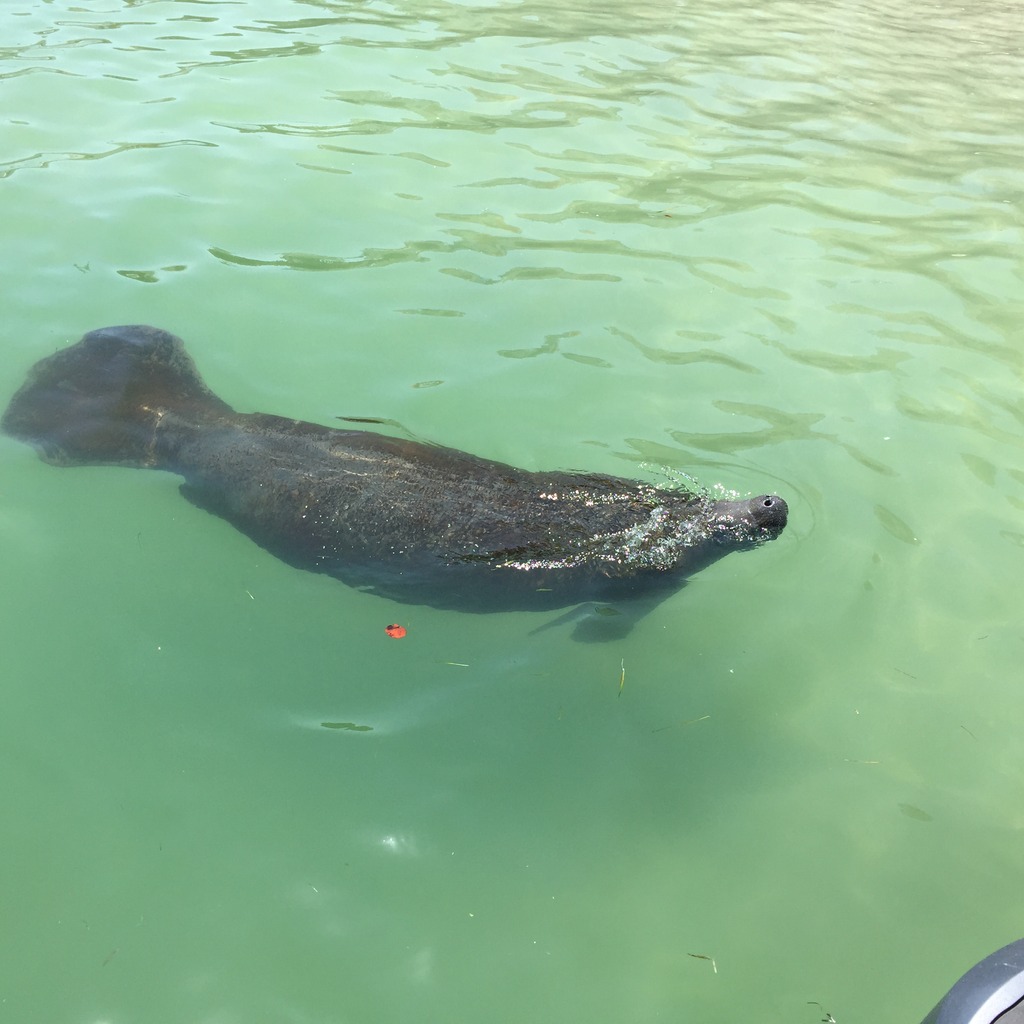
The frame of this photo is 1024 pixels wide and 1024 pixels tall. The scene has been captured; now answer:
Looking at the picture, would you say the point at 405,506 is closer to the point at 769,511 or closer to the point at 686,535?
the point at 686,535

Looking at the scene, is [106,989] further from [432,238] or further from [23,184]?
[23,184]

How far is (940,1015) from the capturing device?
331 centimetres

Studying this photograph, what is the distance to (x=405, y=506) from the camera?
18.2 feet

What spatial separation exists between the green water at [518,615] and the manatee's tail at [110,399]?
0.22 metres

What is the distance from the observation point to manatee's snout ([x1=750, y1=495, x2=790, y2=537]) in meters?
5.72

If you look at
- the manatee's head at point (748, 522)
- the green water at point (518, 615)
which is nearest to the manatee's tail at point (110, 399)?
the green water at point (518, 615)

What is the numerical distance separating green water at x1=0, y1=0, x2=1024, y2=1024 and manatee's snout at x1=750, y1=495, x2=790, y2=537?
1.02ft

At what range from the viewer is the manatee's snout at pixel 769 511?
5.72 m

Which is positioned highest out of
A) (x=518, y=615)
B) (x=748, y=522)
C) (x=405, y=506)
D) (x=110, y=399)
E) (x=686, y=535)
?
(x=110, y=399)

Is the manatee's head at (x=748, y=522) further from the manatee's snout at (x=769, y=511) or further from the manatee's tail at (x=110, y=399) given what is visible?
the manatee's tail at (x=110, y=399)

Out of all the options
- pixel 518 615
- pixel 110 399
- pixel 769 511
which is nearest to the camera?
pixel 518 615

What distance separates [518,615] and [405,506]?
94 cm

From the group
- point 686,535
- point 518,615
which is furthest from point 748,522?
point 518,615

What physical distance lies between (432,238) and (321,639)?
15.3 feet
